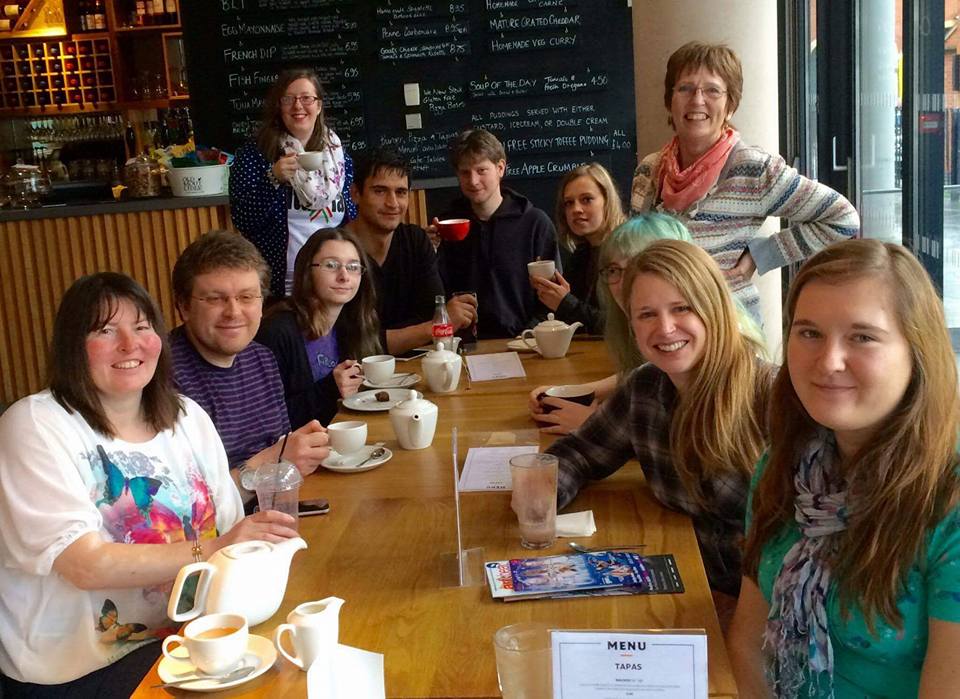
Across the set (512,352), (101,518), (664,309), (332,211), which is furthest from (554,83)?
(101,518)

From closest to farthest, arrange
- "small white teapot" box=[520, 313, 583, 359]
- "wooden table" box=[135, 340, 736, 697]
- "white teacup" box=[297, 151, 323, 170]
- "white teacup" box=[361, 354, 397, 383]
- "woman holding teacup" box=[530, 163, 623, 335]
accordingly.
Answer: "wooden table" box=[135, 340, 736, 697] < "white teacup" box=[361, 354, 397, 383] < "small white teapot" box=[520, 313, 583, 359] < "woman holding teacup" box=[530, 163, 623, 335] < "white teacup" box=[297, 151, 323, 170]

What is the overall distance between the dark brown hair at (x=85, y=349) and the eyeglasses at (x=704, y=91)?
1.84m

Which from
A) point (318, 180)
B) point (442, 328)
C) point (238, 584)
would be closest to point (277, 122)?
point (318, 180)

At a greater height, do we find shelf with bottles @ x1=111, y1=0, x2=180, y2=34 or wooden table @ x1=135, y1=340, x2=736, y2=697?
shelf with bottles @ x1=111, y1=0, x2=180, y2=34

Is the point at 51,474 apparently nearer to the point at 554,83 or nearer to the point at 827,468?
the point at 827,468

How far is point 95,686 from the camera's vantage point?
67.7 inches

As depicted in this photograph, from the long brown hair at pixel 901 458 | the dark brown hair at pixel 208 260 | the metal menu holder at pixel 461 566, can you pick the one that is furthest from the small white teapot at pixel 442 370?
the long brown hair at pixel 901 458

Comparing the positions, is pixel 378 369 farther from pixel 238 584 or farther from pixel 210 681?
pixel 210 681

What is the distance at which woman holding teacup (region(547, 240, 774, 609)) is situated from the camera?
6.06ft

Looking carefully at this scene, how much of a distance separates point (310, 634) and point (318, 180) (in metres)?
2.96

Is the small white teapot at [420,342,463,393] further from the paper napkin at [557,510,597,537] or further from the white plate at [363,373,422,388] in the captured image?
the paper napkin at [557,510,597,537]

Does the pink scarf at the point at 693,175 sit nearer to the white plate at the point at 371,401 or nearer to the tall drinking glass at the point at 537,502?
the white plate at the point at 371,401

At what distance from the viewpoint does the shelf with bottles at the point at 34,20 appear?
7.20 m

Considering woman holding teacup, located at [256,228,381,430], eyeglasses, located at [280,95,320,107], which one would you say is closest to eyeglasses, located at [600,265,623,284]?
woman holding teacup, located at [256,228,381,430]
